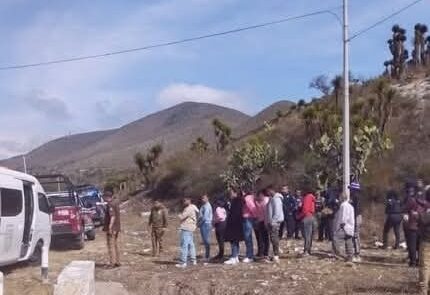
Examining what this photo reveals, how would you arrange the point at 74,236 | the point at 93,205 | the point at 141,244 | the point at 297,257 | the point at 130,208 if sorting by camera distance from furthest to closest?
the point at 130,208 < the point at 93,205 < the point at 141,244 < the point at 74,236 < the point at 297,257

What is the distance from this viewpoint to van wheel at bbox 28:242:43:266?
17.3 m

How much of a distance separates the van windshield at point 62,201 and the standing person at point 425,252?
11.6 metres

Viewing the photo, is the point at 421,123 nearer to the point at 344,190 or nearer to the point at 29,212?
the point at 344,190

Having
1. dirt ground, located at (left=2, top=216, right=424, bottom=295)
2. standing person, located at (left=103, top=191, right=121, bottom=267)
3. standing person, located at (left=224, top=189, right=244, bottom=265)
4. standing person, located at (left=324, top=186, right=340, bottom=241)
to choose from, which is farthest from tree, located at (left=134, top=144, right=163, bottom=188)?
standing person, located at (left=224, top=189, right=244, bottom=265)

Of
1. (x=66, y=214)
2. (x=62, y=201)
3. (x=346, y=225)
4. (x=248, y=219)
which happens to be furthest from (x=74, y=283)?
(x=62, y=201)

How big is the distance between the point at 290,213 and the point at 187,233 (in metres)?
6.18

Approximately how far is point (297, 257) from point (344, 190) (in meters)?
2.28

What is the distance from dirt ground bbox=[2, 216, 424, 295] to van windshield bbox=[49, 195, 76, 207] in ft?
7.57

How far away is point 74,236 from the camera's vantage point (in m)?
21.5

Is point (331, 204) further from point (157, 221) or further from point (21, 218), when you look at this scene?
point (21, 218)

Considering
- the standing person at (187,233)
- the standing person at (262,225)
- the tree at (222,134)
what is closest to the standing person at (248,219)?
the standing person at (262,225)

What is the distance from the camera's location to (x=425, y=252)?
11.7 m

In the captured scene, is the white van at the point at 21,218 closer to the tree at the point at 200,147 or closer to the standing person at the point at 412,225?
the standing person at the point at 412,225

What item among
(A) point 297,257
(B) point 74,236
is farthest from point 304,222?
(B) point 74,236
